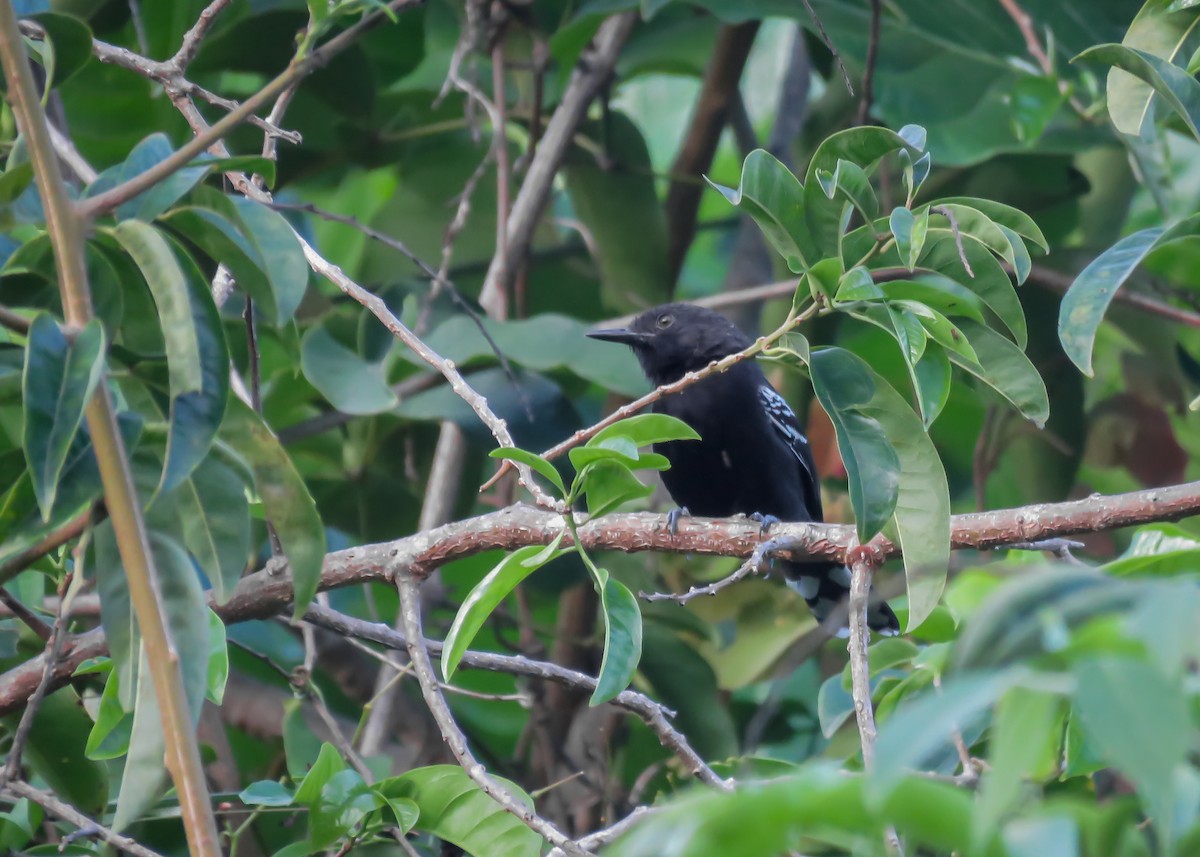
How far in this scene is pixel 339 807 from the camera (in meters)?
2.39

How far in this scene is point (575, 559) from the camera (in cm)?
431

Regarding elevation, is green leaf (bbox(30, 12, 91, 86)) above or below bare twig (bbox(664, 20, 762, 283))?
above

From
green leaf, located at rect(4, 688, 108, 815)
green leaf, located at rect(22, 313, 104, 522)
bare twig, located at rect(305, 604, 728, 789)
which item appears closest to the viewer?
green leaf, located at rect(22, 313, 104, 522)

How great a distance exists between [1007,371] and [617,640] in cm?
86

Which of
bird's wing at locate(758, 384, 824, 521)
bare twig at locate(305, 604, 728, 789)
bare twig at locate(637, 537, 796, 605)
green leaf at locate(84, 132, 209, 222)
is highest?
green leaf at locate(84, 132, 209, 222)

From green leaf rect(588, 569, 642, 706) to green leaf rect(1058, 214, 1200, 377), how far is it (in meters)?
0.82

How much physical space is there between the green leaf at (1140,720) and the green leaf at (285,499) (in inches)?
45.2

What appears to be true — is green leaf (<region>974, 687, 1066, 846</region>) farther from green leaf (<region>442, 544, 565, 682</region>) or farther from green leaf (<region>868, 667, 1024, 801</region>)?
green leaf (<region>442, 544, 565, 682</region>)

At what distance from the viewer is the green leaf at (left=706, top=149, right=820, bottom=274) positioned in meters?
2.12

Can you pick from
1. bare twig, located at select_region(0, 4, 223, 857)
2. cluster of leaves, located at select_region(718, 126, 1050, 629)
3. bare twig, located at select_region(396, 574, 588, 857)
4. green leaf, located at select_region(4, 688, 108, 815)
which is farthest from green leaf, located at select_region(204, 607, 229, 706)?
cluster of leaves, located at select_region(718, 126, 1050, 629)

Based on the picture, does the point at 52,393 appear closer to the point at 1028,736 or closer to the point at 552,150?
the point at 1028,736

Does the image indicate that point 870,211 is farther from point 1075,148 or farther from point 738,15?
point 1075,148

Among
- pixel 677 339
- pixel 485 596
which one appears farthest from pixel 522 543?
pixel 677 339

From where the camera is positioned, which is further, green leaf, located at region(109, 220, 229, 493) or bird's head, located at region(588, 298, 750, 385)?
bird's head, located at region(588, 298, 750, 385)
